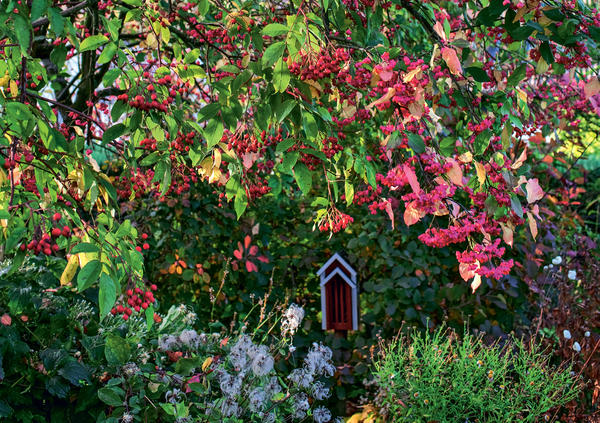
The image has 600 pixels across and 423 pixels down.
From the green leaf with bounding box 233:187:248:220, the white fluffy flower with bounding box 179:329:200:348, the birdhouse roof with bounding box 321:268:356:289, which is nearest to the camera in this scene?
the green leaf with bounding box 233:187:248:220

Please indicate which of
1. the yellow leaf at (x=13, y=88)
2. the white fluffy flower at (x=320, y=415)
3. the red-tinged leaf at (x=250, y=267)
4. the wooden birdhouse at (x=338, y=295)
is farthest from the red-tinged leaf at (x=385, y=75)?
the red-tinged leaf at (x=250, y=267)

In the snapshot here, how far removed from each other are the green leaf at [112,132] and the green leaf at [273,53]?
1.90ft

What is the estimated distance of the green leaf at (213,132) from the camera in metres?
2.08

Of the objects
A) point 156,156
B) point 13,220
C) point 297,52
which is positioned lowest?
point 13,220

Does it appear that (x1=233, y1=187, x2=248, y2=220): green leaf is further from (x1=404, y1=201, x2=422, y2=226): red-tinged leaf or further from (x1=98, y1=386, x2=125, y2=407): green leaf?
(x1=98, y1=386, x2=125, y2=407): green leaf

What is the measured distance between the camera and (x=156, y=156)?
236 cm

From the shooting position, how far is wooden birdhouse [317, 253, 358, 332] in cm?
401

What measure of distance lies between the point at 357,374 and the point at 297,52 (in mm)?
2599

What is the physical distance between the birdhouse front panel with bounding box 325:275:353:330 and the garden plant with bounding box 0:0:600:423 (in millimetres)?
146

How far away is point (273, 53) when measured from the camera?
198cm

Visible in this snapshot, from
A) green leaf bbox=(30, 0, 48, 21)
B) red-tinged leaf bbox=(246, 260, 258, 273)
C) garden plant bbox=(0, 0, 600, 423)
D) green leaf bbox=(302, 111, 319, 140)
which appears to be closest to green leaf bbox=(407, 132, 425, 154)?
garden plant bbox=(0, 0, 600, 423)

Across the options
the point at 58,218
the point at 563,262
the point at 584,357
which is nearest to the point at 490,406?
the point at 584,357

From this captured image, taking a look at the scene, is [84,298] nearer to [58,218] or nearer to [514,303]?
[58,218]

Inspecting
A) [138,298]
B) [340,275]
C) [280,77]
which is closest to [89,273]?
[138,298]
